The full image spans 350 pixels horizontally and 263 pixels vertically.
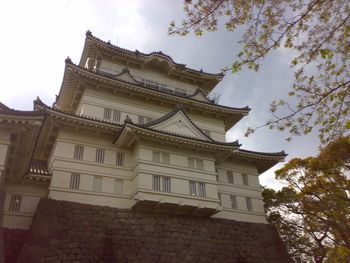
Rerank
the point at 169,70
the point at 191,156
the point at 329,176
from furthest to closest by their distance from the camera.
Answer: the point at 169,70 < the point at 329,176 < the point at 191,156

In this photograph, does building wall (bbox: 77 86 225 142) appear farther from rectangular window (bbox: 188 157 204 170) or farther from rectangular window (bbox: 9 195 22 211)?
rectangular window (bbox: 9 195 22 211)

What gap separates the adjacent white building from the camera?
17.8 metres

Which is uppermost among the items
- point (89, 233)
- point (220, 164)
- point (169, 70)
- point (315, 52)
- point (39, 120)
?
point (169, 70)

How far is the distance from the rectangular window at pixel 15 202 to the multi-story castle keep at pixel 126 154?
5 cm

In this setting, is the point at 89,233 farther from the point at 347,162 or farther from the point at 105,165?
the point at 347,162

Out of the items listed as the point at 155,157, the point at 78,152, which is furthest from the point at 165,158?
the point at 78,152

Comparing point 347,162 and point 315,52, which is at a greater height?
point 347,162

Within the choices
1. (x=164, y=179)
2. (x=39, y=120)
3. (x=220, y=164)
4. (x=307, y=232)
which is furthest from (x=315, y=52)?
(x=307, y=232)

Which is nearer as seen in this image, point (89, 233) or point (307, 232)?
point (89, 233)

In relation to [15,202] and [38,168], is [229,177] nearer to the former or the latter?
[38,168]

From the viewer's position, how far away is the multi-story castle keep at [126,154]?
17.8 m

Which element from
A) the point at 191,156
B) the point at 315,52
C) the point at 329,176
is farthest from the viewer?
the point at 329,176

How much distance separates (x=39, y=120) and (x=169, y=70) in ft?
55.4

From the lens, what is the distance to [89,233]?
16.7 m
